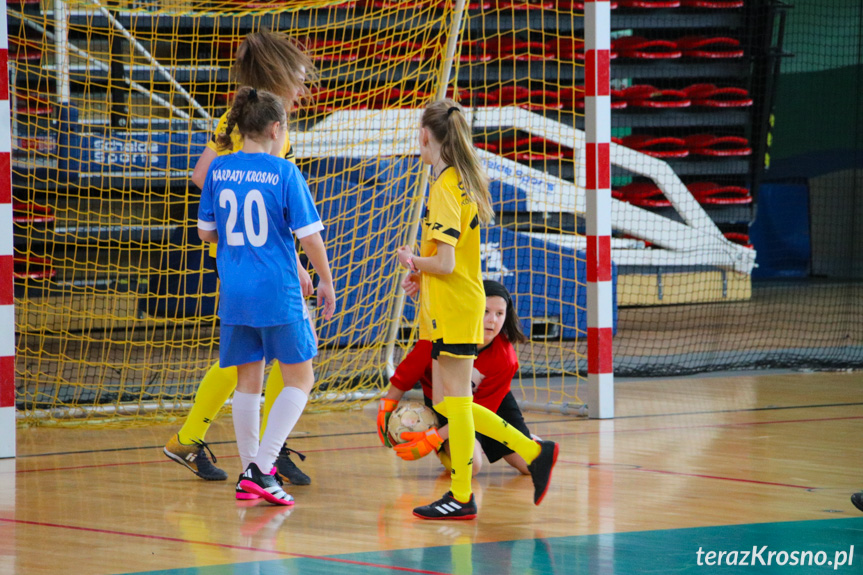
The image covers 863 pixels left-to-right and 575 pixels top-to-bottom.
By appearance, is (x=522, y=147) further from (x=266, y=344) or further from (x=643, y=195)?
(x=266, y=344)

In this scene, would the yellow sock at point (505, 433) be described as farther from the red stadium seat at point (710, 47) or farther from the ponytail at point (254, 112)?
the red stadium seat at point (710, 47)

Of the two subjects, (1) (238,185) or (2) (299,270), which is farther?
(2) (299,270)

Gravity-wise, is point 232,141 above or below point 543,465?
above

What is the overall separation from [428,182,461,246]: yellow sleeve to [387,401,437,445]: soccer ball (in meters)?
0.93

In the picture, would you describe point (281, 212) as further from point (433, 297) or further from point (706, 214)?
point (706, 214)

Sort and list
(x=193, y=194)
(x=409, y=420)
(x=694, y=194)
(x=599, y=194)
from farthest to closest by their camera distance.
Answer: (x=694, y=194) < (x=193, y=194) < (x=599, y=194) < (x=409, y=420)

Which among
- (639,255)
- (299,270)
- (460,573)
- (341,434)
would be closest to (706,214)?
(639,255)

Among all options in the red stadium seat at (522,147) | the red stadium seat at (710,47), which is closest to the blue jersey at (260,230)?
the red stadium seat at (522,147)

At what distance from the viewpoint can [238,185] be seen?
337 cm

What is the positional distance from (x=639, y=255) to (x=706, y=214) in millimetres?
993

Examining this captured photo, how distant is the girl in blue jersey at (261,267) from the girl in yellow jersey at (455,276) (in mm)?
395

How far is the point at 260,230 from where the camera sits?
132 inches

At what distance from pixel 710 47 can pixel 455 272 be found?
359 inches

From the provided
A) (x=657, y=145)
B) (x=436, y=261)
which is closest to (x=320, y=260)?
(x=436, y=261)
